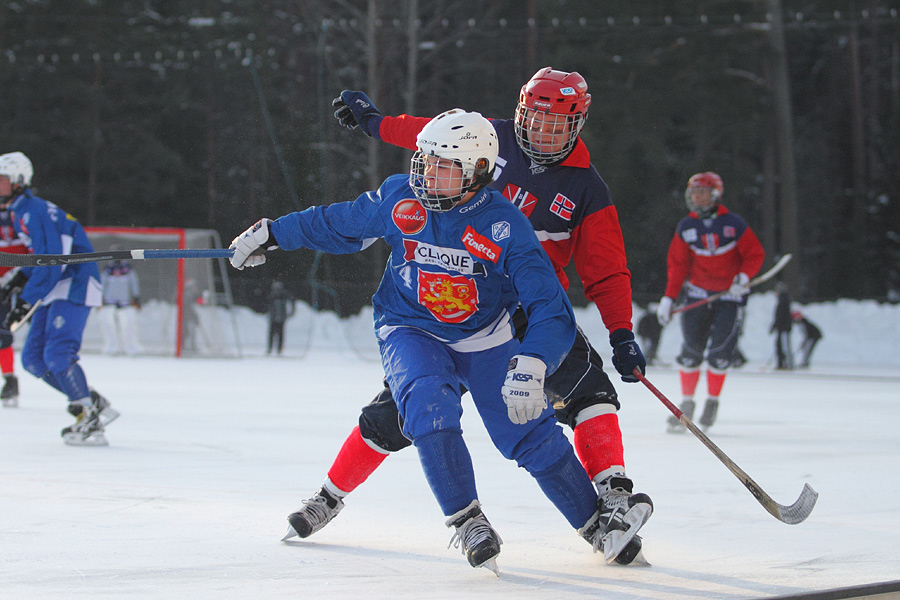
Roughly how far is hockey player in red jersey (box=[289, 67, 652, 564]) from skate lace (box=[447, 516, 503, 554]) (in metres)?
0.46

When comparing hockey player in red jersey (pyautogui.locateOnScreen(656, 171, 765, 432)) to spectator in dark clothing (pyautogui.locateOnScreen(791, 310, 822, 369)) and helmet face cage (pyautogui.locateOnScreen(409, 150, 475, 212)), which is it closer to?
helmet face cage (pyautogui.locateOnScreen(409, 150, 475, 212))

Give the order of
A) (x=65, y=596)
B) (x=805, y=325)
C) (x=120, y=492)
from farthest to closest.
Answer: (x=805, y=325) → (x=120, y=492) → (x=65, y=596)

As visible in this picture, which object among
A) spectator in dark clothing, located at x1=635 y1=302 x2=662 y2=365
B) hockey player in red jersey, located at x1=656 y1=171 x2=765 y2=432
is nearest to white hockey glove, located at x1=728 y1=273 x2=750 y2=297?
hockey player in red jersey, located at x1=656 y1=171 x2=765 y2=432

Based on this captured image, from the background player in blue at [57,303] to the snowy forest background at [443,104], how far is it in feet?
28.2

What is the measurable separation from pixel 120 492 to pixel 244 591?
171 centimetres

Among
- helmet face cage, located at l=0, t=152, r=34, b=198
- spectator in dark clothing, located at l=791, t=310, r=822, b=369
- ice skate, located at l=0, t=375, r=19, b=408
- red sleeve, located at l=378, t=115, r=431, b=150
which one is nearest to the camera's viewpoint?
red sleeve, located at l=378, t=115, r=431, b=150

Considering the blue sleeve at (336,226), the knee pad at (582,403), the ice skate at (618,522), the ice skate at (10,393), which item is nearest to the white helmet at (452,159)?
the blue sleeve at (336,226)

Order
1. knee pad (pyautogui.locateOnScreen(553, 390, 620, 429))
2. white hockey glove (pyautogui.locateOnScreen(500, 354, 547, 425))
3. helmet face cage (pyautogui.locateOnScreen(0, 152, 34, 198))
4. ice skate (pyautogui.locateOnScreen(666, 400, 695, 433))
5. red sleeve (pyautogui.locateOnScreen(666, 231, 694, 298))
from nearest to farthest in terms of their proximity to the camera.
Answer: white hockey glove (pyautogui.locateOnScreen(500, 354, 547, 425)) < knee pad (pyautogui.locateOnScreen(553, 390, 620, 429)) < helmet face cage (pyautogui.locateOnScreen(0, 152, 34, 198)) < ice skate (pyautogui.locateOnScreen(666, 400, 695, 433)) < red sleeve (pyautogui.locateOnScreen(666, 231, 694, 298))

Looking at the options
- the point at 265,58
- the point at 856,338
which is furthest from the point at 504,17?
the point at 856,338

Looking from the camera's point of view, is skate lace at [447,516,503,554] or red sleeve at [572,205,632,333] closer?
skate lace at [447,516,503,554]

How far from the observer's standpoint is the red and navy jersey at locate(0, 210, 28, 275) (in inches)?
244

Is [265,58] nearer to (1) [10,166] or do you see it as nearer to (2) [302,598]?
(1) [10,166]

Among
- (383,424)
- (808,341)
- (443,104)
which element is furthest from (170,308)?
(383,424)

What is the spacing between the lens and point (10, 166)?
5.79 meters
